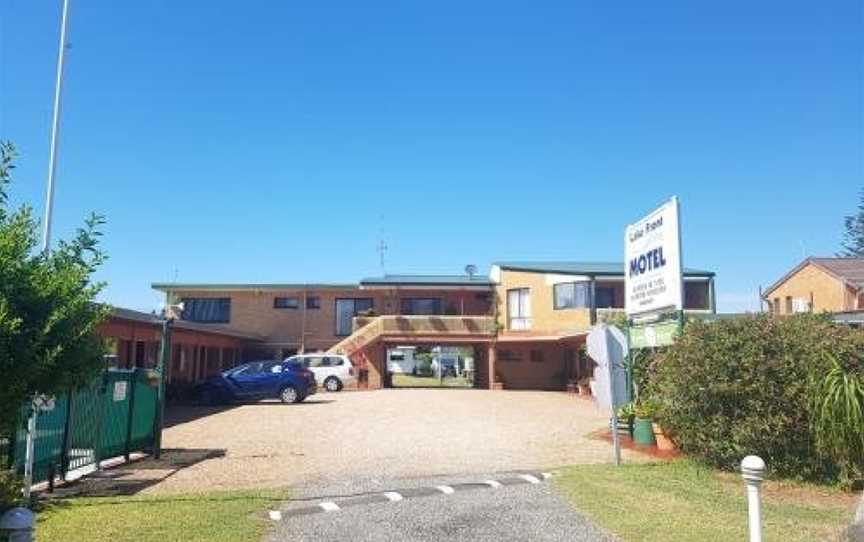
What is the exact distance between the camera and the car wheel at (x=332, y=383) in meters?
38.0

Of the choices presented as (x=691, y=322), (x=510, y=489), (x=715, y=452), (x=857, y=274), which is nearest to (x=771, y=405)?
(x=715, y=452)

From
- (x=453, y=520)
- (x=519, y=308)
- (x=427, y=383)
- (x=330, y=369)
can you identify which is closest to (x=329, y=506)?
(x=453, y=520)

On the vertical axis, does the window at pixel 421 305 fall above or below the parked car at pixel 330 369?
above

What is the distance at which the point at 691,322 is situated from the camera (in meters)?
14.2

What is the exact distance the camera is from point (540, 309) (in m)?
42.1

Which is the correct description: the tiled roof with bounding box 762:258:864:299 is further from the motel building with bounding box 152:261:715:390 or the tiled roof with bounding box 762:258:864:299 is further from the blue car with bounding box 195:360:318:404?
the blue car with bounding box 195:360:318:404

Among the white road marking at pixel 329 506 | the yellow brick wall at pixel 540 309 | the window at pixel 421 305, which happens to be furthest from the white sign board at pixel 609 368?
the window at pixel 421 305

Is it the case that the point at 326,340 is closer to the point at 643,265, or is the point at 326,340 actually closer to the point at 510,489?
the point at 643,265

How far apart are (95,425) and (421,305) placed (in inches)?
1387

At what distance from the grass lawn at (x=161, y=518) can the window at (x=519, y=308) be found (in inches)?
1304

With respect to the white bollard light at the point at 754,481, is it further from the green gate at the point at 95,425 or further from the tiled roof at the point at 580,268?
the tiled roof at the point at 580,268

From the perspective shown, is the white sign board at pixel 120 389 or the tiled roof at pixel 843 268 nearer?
the white sign board at pixel 120 389

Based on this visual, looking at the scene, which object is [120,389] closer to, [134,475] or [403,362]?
[134,475]

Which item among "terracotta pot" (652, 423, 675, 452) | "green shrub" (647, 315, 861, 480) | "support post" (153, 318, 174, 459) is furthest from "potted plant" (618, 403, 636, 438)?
"support post" (153, 318, 174, 459)
